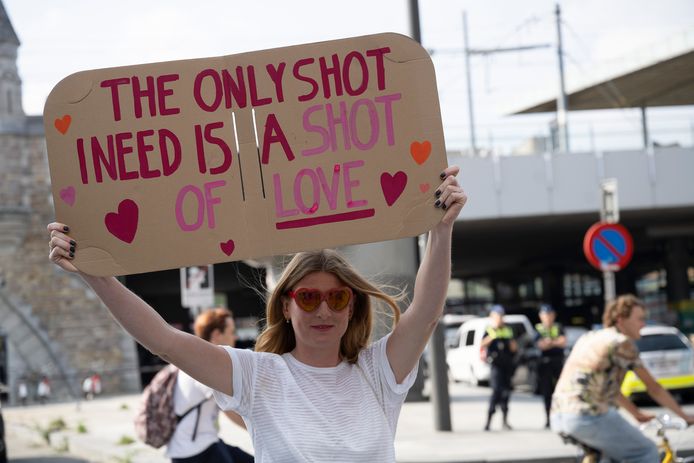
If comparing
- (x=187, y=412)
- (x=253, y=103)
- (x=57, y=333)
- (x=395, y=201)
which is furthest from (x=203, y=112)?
(x=57, y=333)

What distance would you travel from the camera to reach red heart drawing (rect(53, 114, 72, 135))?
143 inches

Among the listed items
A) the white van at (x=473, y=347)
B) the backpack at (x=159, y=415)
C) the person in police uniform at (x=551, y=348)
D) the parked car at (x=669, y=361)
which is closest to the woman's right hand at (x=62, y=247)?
the backpack at (x=159, y=415)

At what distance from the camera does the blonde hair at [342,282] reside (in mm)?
3699

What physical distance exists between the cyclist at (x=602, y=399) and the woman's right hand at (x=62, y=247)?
3965mm

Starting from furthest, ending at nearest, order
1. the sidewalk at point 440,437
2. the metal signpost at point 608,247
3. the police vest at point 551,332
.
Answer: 1. the police vest at point 551,332
2. the metal signpost at point 608,247
3. the sidewalk at point 440,437

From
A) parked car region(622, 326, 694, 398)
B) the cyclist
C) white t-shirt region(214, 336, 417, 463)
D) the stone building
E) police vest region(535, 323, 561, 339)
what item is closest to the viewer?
white t-shirt region(214, 336, 417, 463)

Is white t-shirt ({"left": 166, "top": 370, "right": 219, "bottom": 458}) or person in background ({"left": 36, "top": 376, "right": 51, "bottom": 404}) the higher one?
white t-shirt ({"left": 166, "top": 370, "right": 219, "bottom": 458})

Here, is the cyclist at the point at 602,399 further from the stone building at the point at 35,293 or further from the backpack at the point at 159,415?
the stone building at the point at 35,293

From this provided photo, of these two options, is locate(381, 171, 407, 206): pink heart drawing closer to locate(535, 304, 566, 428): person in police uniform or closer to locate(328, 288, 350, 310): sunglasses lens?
locate(328, 288, 350, 310): sunglasses lens

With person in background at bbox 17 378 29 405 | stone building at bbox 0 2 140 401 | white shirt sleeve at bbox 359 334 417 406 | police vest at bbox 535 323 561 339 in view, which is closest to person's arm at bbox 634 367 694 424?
white shirt sleeve at bbox 359 334 417 406

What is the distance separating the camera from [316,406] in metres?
3.47

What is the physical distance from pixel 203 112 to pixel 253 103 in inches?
6.4

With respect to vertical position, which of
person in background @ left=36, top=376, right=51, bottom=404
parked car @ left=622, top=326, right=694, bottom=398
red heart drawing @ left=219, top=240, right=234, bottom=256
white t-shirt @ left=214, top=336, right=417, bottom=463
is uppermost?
red heart drawing @ left=219, top=240, right=234, bottom=256

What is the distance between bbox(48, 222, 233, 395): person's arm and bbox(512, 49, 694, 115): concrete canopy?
41040mm
